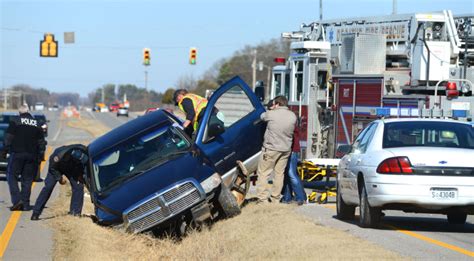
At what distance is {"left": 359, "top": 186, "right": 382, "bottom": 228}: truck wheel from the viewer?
38.7ft

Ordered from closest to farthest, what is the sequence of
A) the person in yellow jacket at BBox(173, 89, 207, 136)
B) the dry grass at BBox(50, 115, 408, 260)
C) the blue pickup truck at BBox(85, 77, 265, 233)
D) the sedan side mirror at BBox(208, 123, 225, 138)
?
the dry grass at BBox(50, 115, 408, 260), the blue pickup truck at BBox(85, 77, 265, 233), the sedan side mirror at BBox(208, 123, 225, 138), the person in yellow jacket at BBox(173, 89, 207, 136)

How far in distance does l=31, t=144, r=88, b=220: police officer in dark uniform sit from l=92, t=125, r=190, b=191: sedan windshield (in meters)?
0.66

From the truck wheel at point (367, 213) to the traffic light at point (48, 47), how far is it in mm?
36697

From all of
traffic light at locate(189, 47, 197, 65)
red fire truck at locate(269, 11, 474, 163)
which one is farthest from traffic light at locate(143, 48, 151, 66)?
red fire truck at locate(269, 11, 474, 163)

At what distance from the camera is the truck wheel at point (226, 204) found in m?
13.0

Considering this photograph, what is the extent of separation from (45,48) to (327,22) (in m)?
25.4

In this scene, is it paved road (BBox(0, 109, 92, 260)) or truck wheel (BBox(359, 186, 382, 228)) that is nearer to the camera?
paved road (BBox(0, 109, 92, 260))

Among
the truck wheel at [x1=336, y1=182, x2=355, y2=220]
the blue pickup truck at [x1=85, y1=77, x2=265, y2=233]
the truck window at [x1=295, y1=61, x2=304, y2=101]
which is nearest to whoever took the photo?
the blue pickup truck at [x1=85, y1=77, x2=265, y2=233]

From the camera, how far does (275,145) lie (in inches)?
584

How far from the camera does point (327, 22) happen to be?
2448cm

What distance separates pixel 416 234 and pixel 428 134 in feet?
4.21

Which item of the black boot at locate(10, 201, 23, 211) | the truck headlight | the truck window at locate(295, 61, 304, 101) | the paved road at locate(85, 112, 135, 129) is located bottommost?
the paved road at locate(85, 112, 135, 129)

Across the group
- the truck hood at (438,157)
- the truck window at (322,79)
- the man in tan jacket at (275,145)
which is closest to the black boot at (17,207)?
the man in tan jacket at (275,145)

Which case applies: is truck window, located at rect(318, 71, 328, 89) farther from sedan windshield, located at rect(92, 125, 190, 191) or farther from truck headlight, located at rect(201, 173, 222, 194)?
truck headlight, located at rect(201, 173, 222, 194)
